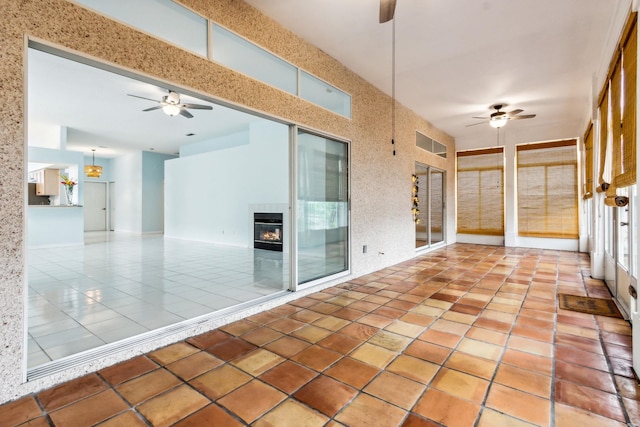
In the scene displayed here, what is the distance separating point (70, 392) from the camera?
186cm

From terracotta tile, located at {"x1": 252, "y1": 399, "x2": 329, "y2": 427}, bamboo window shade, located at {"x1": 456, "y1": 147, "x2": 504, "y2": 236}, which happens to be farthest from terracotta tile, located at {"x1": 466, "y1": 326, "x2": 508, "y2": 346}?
bamboo window shade, located at {"x1": 456, "y1": 147, "x2": 504, "y2": 236}

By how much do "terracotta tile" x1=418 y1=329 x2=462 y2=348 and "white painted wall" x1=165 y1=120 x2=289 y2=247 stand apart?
486cm

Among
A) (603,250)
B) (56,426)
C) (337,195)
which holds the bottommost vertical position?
(56,426)

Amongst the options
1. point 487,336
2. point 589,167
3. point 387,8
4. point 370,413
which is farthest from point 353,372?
point 589,167

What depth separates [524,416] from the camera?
5.35ft

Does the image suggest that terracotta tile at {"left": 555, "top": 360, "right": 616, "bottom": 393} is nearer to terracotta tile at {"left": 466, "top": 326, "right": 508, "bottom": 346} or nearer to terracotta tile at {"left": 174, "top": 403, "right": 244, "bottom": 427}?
terracotta tile at {"left": 466, "top": 326, "right": 508, "bottom": 346}

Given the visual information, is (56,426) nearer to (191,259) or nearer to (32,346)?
(32,346)

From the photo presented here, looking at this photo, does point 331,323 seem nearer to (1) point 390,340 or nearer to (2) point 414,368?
(1) point 390,340

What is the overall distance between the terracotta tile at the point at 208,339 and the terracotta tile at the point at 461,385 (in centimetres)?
165

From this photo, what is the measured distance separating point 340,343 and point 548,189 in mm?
7934

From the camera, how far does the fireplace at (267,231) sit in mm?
7215

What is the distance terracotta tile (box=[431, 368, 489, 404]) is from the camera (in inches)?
71.6

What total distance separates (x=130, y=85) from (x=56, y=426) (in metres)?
5.51

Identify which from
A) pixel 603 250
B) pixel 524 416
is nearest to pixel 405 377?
pixel 524 416
